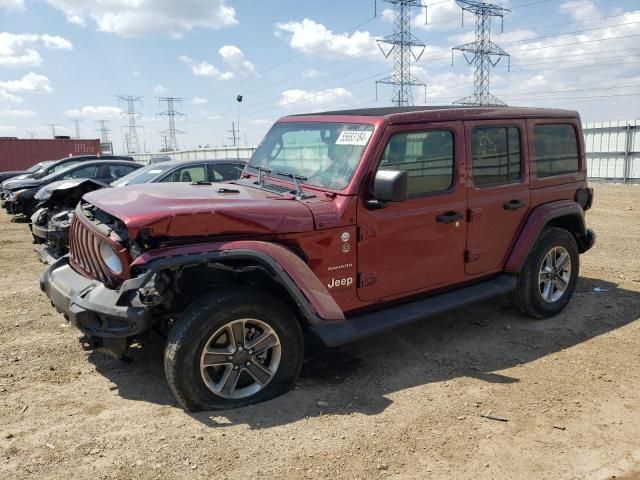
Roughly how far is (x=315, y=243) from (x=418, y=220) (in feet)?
3.07

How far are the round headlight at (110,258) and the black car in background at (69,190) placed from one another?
1217 millimetres

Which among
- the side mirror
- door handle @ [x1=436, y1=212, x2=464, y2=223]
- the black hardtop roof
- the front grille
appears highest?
the black hardtop roof

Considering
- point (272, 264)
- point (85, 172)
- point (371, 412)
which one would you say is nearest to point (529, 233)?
point (371, 412)

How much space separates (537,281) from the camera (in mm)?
5078

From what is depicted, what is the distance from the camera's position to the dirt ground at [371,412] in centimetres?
289

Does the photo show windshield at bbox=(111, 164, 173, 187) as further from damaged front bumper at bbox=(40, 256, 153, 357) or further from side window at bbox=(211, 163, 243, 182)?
damaged front bumper at bbox=(40, 256, 153, 357)

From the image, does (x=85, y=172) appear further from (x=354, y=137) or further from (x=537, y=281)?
(x=537, y=281)

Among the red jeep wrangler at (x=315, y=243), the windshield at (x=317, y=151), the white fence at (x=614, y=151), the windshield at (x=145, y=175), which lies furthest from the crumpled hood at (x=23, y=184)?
the white fence at (x=614, y=151)

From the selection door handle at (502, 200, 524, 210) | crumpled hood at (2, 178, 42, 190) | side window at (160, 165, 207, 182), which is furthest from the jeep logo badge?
crumpled hood at (2, 178, 42, 190)

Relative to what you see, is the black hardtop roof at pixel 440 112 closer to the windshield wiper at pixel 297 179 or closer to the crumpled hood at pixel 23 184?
the windshield wiper at pixel 297 179

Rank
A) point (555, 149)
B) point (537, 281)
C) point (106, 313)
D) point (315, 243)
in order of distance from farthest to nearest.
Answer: point (555, 149)
point (537, 281)
point (315, 243)
point (106, 313)

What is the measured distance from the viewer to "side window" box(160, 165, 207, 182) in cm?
855

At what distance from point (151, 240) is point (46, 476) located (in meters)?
1.37

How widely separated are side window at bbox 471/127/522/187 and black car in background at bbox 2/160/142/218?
31.3ft
